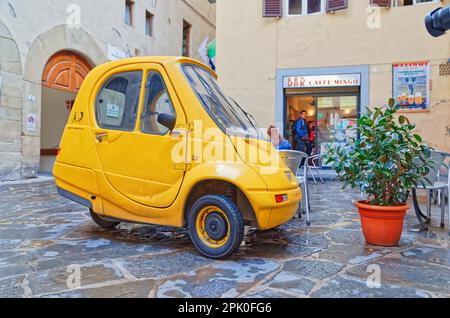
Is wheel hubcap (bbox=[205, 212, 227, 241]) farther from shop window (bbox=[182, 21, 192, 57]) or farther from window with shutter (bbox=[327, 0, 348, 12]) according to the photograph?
→ shop window (bbox=[182, 21, 192, 57])

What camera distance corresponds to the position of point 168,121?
3525 mm

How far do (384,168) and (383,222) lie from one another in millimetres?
542

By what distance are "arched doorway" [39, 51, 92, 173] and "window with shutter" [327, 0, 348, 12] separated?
302 inches

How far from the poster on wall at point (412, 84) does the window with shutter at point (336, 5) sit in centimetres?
218

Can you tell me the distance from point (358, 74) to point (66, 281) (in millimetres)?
9911

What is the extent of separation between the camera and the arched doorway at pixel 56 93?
11.3 metres

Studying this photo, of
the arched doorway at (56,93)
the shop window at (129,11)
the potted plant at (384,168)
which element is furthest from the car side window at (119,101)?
the shop window at (129,11)

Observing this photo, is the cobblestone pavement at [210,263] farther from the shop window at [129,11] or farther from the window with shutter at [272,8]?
the shop window at [129,11]

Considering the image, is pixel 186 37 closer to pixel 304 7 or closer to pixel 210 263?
pixel 304 7

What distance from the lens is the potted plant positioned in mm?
3633

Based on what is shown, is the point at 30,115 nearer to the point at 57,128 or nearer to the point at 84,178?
the point at 57,128

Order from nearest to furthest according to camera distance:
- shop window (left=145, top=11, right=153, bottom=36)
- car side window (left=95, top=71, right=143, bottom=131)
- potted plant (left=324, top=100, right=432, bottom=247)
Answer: potted plant (left=324, top=100, right=432, bottom=247), car side window (left=95, top=71, right=143, bottom=131), shop window (left=145, top=11, right=153, bottom=36)

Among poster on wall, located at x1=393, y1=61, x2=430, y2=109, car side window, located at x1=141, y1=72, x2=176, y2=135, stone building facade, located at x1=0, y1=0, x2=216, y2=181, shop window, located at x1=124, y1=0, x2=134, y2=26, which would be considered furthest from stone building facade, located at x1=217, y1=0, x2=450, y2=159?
Result: car side window, located at x1=141, y1=72, x2=176, y2=135

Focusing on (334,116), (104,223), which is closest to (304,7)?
(334,116)
